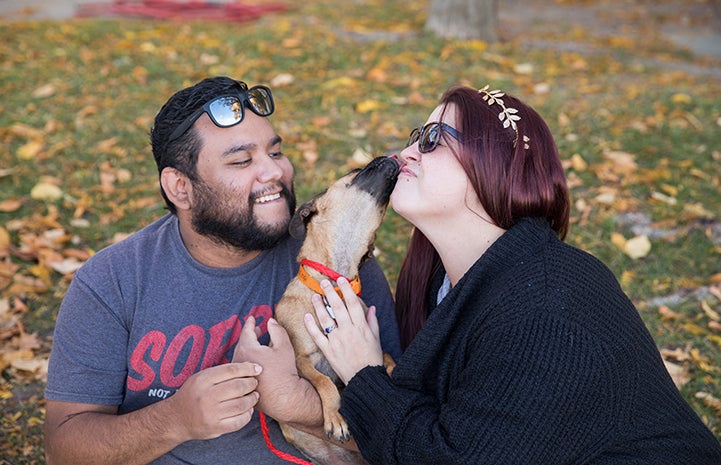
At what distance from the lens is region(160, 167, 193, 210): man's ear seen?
2.87m

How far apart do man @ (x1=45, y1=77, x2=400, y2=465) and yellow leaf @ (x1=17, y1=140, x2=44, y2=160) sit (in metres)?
3.44

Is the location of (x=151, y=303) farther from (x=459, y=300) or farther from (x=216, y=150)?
(x=459, y=300)

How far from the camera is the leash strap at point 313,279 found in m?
2.78

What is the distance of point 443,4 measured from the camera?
8.20 m

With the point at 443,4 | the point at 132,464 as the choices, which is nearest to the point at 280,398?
the point at 132,464

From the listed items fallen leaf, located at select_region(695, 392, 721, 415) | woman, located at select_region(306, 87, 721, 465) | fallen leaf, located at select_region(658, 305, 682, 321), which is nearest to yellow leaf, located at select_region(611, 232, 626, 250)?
fallen leaf, located at select_region(658, 305, 682, 321)

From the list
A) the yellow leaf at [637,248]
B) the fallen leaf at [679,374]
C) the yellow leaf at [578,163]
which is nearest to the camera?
the fallen leaf at [679,374]

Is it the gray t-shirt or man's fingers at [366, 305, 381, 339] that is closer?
the gray t-shirt

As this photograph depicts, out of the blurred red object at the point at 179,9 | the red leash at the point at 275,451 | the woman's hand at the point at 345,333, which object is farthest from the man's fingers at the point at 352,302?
the blurred red object at the point at 179,9

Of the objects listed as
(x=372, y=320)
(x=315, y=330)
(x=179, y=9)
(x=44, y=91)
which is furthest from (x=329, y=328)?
(x=179, y=9)

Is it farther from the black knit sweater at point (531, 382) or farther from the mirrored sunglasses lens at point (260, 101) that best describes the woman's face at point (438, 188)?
the mirrored sunglasses lens at point (260, 101)

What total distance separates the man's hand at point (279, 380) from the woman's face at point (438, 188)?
657 mm

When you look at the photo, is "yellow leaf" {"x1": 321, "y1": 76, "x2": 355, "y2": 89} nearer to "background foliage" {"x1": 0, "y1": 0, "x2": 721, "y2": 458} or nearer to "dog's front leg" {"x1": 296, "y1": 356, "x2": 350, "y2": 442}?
"background foliage" {"x1": 0, "y1": 0, "x2": 721, "y2": 458}

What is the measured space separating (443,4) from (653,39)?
3.75m
